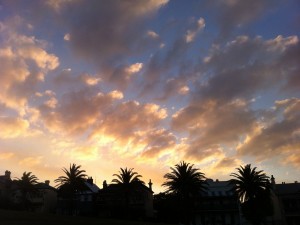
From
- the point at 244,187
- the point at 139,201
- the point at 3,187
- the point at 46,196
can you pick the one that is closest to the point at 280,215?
the point at 244,187

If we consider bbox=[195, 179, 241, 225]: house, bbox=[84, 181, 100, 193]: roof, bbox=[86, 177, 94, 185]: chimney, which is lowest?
bbox=[195, 179, 241, 225]: house

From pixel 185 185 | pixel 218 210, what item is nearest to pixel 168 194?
pixel 185 185

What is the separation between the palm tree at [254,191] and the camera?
84000mm

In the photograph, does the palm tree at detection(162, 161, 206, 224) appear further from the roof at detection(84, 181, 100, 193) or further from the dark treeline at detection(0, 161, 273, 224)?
the roof at detection(84, 181, 100, 193)

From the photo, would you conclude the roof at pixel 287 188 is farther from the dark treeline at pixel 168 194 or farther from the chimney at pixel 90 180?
the chimney at pixel 90 180

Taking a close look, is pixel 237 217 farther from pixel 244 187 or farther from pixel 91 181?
pixel 91 181

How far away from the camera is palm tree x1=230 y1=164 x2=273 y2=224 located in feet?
276

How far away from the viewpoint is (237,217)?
11100 cm

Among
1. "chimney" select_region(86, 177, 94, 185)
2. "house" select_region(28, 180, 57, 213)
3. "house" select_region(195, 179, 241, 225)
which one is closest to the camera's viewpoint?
"house" select_region(28, 180, 57, 213)

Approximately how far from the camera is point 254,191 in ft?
275

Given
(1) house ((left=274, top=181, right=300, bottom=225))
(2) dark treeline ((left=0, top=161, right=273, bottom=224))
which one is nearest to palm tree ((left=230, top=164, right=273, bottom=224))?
(2) dark treeline ((left=0, top=161, right=273, bottom=224))

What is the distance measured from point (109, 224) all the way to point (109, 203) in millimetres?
47241

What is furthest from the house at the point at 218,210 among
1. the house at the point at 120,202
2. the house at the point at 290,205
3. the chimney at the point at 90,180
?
the chimney at the point at 90,180

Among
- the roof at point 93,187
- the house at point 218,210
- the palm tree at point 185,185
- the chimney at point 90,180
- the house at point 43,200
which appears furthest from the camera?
the chimney at point 90,180
